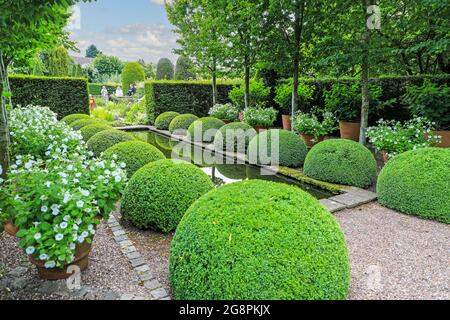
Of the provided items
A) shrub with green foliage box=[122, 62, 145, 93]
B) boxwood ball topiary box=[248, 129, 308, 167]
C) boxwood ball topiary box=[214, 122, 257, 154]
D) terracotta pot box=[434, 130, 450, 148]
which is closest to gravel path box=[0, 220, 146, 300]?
boxwood ball topiary box=[248, 129, 308, 167]

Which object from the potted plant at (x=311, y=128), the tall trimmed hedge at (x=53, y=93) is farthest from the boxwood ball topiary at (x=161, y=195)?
the tall trimmed hedge at (x=53, y=93)

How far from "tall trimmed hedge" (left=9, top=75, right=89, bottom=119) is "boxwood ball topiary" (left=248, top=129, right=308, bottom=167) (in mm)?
8333

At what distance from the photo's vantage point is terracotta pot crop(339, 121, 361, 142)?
798cm

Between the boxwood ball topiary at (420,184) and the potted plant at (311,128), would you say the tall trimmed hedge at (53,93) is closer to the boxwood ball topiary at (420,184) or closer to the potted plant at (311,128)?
the potted plant at (311,128)

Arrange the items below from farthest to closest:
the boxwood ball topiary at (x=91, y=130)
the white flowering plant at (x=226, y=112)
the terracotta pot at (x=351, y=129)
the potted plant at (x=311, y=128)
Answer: the white flowering plant at (x=226, y=112) → the terracotta pot at (x=351, y=129) → the potted plant at (x=311, y=128) → the boxwood ball topiary at (x=91, y=130)

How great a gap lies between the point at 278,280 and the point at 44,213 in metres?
1.66

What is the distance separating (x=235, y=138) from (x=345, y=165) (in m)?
3.20

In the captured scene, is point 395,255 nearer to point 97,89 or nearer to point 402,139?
point 402,139

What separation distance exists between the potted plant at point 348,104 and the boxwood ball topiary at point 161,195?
5.65 metres

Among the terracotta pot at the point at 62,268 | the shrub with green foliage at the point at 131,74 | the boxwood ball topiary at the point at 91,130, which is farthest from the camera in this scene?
the shrub with green foliage at the point at 131,74

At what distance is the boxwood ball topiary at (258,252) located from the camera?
6.44 feet

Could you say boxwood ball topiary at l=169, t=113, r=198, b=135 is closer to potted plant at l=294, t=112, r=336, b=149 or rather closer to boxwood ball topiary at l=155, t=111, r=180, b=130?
boxwood ball topiary at l=155, t=111, r=180, b=130

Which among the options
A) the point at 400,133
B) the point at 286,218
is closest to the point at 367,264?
the point at 286,218

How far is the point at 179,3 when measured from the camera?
12109 millimetres
